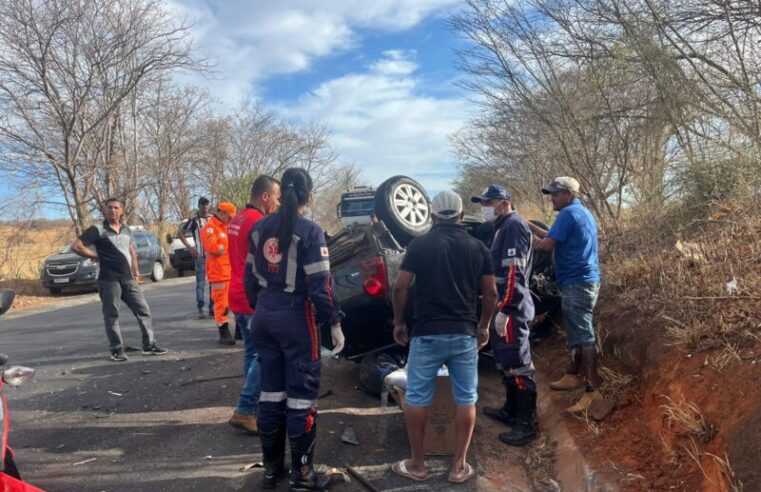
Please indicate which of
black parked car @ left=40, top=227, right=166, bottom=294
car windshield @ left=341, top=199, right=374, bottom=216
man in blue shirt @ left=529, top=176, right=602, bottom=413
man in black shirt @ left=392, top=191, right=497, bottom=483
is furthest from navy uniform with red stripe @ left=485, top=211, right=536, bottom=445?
black parked car @ left=40, top=227, right=166, bottom=294

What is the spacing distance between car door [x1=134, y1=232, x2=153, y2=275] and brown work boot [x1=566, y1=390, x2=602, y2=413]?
15.7 meters

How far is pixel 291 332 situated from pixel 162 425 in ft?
6.25

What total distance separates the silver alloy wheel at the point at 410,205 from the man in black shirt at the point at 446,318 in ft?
7.75

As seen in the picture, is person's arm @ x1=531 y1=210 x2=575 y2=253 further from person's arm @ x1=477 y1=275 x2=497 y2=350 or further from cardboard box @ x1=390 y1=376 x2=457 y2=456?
cardboard box @ x1=390 y1=376 x2=457 y2=456

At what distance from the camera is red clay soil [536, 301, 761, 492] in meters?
2.74

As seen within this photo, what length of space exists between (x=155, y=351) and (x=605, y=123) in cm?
702

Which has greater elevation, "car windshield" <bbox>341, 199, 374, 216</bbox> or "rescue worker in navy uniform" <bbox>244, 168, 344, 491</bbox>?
"car windshield" <bbox>341, 199, 374, 216</bbox>

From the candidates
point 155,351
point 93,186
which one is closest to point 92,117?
point 93,186

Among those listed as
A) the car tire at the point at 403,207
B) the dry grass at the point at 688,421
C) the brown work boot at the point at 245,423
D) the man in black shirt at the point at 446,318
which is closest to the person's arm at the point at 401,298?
the man in black shirt at the point at 446,318

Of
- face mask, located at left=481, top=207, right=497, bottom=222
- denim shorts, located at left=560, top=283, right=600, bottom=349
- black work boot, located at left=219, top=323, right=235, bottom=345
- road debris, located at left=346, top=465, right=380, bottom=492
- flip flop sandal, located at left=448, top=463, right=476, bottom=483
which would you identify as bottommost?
flip flop sandal, located at left=448, top=463, right=476, bottom=483

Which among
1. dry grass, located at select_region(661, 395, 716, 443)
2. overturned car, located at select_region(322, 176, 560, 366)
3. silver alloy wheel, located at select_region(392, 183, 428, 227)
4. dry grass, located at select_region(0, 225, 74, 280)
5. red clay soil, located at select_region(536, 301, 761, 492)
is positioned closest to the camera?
red clay soil, located at select_region(536, 301, 761, 492)

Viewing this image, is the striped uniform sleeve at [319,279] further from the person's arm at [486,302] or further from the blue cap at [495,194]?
the blue cap at [495,194]

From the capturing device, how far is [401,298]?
3.55 metres

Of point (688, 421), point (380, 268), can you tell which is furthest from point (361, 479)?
point (688, 421)
